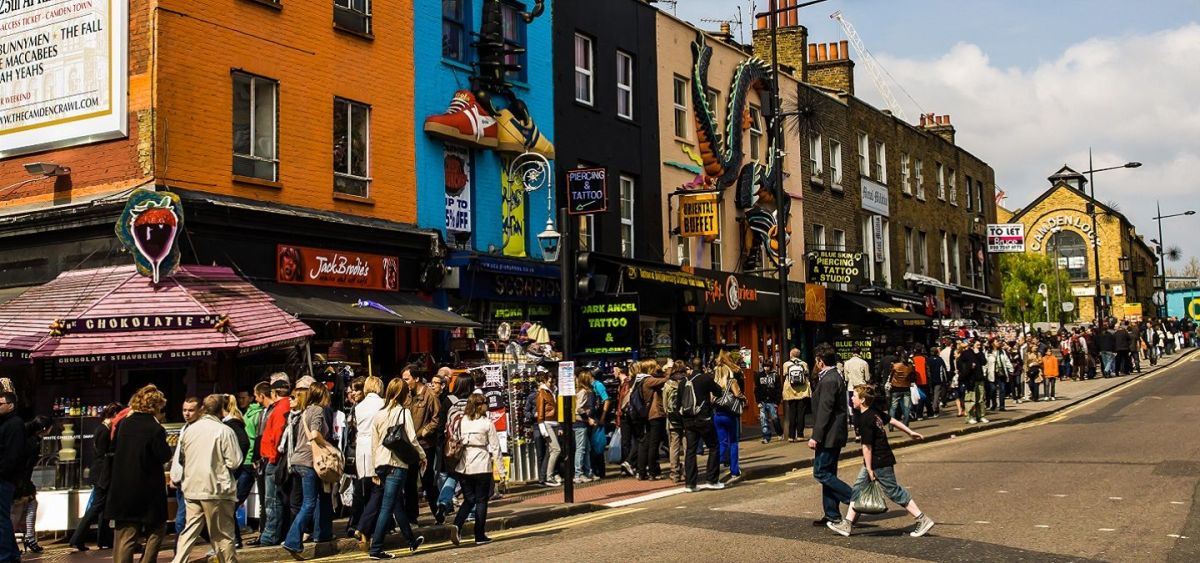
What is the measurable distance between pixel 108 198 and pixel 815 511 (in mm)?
10211

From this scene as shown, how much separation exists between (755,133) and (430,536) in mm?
21038

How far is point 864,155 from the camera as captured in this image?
38531mm

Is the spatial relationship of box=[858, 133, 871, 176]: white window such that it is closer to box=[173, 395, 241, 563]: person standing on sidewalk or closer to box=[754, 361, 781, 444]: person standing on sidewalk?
box=[754, 361, 781, 444]: person standing on sidewalk

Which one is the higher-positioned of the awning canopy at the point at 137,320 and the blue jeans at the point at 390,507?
the awning canopy at the point at 137,320

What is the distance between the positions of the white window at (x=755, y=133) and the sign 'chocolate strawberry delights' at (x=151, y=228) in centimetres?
1926

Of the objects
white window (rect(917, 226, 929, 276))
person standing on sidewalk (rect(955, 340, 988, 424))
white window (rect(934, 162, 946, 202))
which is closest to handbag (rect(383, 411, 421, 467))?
person standing on sidewalk (rect(955, 340, 988, 424))

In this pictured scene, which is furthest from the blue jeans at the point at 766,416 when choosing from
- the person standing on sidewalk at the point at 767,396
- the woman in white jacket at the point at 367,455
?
the woman in white jacket at the point at 367,455

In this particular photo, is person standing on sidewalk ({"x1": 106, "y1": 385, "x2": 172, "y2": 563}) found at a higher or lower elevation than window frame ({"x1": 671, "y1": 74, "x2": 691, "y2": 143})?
lower

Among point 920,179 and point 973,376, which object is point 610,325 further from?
point 920,179

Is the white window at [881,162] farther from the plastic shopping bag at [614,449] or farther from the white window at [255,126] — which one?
the white window at [255,126]

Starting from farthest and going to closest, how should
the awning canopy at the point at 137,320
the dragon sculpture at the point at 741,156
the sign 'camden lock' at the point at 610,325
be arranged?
the dragon sculpture at the point at 741,156, the sign 'camden lock' at the point at 610,325, the awning canopy at the point at 137,320

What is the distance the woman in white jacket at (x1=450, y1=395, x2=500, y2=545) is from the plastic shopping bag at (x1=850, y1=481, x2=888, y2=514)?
379cm

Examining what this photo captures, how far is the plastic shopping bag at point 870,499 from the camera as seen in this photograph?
11.1m

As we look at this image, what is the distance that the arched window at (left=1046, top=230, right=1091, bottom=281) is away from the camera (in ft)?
285
